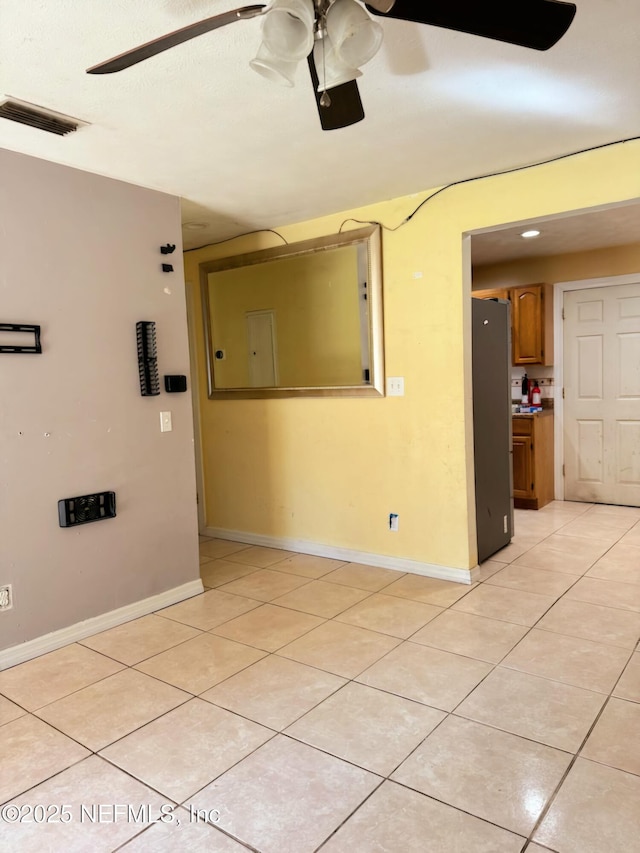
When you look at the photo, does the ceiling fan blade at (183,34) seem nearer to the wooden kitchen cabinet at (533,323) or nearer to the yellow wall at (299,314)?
the yellow wall at (299,314)

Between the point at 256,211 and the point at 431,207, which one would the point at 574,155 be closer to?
the point at 431,207

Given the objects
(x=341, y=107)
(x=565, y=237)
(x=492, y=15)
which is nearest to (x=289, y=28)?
(x=341, y=107)

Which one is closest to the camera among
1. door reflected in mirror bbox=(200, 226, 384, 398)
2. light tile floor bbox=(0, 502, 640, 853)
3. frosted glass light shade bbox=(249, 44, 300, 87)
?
→ frosted glass light shade bbox=(249, 44, 300, 87)

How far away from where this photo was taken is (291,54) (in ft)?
4.71

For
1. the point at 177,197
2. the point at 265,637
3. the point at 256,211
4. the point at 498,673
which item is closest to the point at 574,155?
the point at 256,211

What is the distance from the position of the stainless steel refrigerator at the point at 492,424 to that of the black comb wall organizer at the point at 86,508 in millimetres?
2182

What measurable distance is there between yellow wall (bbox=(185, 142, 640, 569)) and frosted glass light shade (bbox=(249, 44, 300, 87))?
197 cm

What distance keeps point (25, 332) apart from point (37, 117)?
2.97 feet

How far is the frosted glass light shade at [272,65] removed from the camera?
4.73 feet

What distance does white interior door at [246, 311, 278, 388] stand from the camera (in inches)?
167

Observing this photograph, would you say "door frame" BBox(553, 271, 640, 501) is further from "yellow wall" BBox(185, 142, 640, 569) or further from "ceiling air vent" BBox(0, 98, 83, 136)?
"ceiling air vent" BBox(0, 98, 83, 136)

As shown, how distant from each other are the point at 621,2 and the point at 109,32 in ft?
5.03

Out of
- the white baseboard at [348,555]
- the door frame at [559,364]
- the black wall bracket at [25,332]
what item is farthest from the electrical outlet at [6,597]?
the door frame at [559,364]

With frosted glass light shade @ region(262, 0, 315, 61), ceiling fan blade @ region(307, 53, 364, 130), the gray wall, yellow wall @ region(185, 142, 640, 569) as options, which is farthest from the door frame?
frosted glass light shade @ region(262, 0, 315, 61)
